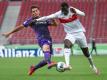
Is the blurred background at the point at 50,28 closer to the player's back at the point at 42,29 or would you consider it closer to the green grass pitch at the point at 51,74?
the green grass pitch at the point at 51,74

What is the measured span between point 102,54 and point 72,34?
931 inches

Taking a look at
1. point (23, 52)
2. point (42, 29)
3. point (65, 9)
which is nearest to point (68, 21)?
point (65, 9)

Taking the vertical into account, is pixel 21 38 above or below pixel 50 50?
below

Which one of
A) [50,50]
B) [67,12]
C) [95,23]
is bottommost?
[95,23]

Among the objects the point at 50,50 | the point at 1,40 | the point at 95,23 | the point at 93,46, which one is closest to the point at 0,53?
the point at 1,40

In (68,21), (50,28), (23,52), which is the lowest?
(50,28)

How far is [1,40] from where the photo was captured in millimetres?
42906

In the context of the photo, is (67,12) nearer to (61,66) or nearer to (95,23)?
(61,66)

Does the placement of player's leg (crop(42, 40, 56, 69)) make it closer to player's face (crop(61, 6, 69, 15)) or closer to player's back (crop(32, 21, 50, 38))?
player's back (crop(32, 21, 50, 38))

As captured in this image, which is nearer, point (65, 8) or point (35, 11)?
point (65, 8)

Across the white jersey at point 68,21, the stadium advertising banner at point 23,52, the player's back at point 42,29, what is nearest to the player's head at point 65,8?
the white jersey at point 68,21

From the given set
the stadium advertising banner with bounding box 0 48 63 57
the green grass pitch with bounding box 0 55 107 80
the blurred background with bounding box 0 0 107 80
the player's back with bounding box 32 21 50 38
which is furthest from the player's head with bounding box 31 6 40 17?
the stadium advertising banner with bounding box 0 48 63 57

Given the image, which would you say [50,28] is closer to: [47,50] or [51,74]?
[51,74]

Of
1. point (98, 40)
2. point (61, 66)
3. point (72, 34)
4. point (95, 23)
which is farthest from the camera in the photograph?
point (95, 23)
